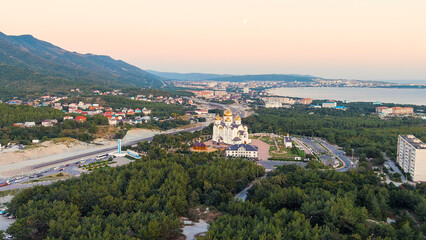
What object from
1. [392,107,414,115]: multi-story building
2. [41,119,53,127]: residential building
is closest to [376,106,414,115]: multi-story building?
[392,107,414,115]: multi-story building

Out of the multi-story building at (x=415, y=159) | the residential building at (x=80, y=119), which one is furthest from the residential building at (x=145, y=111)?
the multi-story building at (x=415, y=159)

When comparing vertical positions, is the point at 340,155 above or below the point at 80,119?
below

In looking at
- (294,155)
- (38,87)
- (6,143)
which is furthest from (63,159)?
(38,87)

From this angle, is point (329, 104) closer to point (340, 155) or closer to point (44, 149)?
point (340, 155)

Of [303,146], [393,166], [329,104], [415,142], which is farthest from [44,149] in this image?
[329,104]

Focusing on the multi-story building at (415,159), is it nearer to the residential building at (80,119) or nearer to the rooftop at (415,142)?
the rooftop at (415,142)
